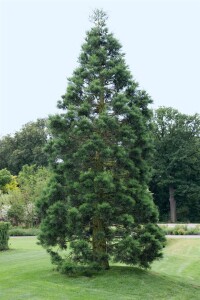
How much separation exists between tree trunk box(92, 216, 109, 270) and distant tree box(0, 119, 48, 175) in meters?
48.5

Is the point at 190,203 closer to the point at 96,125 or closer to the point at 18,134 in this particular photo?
the point at 18,134

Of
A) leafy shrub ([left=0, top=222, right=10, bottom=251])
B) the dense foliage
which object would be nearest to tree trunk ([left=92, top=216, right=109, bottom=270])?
leafy shrub ([left=0, top=222, right=10, bottom=251])

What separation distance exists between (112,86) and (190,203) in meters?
39.2

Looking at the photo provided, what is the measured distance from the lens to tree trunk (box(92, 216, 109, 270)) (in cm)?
1117

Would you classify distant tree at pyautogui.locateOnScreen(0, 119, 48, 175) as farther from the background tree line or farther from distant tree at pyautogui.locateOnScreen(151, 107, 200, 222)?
distant tree at pyautogui.locateOnScreen(151, 107, 200, 222)

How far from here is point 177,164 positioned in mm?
48719

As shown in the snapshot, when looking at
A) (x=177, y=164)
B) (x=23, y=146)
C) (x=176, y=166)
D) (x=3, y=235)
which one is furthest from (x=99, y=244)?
(x=23, y=146)

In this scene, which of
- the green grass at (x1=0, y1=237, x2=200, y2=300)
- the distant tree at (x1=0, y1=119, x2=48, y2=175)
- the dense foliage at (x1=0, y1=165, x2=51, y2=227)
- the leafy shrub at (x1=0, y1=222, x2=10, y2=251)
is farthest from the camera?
the distant tree at (x1=0, y1=119, x2=48, y2=175)

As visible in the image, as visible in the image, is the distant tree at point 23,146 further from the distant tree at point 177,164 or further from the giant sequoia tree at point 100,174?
the giant sequoia tree at point 100,174

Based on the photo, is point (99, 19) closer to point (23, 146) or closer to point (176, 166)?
point (176, 166)

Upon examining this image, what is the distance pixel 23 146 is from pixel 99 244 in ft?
168

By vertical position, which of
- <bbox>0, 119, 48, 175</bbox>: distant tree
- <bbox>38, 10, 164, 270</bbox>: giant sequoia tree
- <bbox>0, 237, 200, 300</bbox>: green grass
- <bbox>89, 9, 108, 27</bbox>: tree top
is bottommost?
<bbox>0, 237, 200, 300</bbox>: green grass

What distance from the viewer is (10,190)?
39656 millimetres

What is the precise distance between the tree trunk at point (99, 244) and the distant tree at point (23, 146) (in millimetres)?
48466
